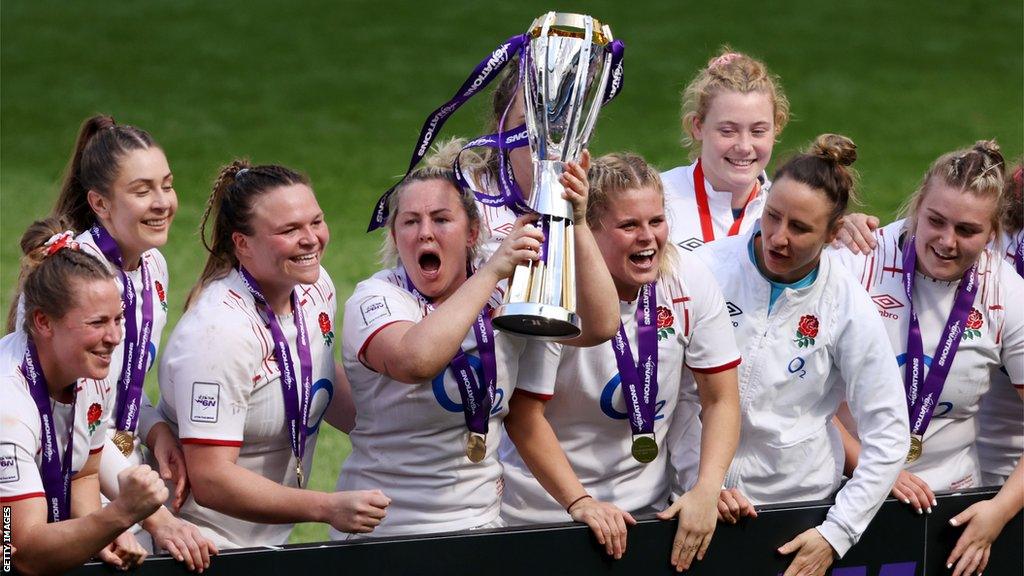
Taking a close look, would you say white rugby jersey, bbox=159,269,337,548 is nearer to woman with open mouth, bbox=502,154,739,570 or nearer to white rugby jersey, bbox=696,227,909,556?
woman with open mouth, bbox=502,154,739,570

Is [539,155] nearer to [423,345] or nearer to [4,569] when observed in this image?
[423,345]

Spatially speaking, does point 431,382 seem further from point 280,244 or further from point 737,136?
point 737,136

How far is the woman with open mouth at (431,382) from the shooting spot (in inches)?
147

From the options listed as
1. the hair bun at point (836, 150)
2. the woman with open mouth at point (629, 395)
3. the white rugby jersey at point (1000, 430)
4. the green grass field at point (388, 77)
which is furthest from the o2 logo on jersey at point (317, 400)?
the green grass field at point (388, 77)

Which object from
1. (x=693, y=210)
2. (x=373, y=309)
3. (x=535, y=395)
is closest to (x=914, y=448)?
(x=535, y=395)

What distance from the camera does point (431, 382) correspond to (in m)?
3.75

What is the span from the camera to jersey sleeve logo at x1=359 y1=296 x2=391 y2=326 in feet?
12.1

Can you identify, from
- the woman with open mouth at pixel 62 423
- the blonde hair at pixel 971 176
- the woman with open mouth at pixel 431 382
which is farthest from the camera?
the blonde hair at pixel 971 176

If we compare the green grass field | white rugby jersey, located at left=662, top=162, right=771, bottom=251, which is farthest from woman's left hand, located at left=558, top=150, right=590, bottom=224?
the green grass field

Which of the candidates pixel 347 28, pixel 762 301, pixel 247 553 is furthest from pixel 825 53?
pixel 247 553

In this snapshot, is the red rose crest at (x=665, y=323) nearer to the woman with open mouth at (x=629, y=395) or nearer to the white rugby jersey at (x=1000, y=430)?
the woman with open mouth at (x=629, y=395)

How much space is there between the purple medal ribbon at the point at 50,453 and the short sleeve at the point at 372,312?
2.37ft

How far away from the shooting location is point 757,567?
3.85 m

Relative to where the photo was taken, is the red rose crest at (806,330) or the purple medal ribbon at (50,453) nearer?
the purple medal ribbon at (50,453)
